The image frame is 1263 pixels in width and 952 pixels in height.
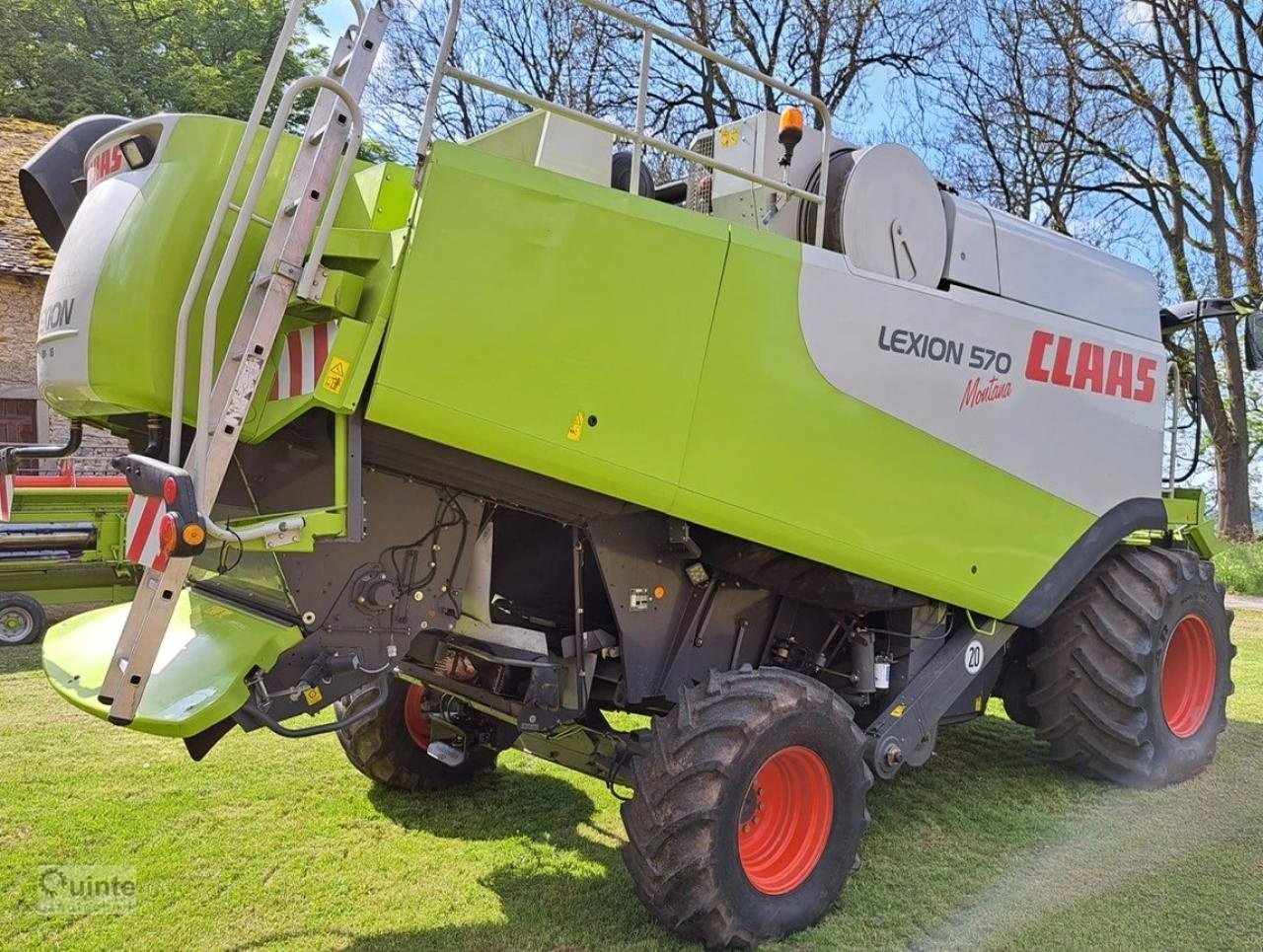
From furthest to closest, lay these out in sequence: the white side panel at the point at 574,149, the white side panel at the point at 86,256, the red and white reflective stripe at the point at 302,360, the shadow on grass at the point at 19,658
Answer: the shadow on grass at the point at 19,658
the white side panel at the point at 574,149
the white side panel at the point at 86,256
the red and white reflective stripe at the point at 302,360

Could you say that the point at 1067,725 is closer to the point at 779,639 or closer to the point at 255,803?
the point at 779,639

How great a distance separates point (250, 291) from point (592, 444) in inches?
41.9

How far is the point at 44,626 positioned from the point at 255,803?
16.2 ft

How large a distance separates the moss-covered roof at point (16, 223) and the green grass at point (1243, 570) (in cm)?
1582

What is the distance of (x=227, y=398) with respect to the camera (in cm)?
270

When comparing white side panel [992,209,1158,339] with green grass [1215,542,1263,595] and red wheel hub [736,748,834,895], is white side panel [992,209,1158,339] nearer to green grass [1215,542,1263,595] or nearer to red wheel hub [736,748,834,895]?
red wheel hub [736,748,834,895]

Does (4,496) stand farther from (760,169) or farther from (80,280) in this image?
(760,169)

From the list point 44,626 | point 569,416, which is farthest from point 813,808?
point 44,626

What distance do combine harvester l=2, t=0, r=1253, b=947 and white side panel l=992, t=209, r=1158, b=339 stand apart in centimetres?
4

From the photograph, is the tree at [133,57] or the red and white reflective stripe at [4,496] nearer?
the red and white reflective stripe at [4,496]

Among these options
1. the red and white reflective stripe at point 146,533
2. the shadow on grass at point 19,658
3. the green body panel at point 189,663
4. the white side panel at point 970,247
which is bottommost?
the shadow on grass at point 19,658

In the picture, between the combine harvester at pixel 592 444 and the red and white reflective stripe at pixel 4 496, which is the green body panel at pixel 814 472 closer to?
the combine harvester at pixel 592 444

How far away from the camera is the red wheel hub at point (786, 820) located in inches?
134
